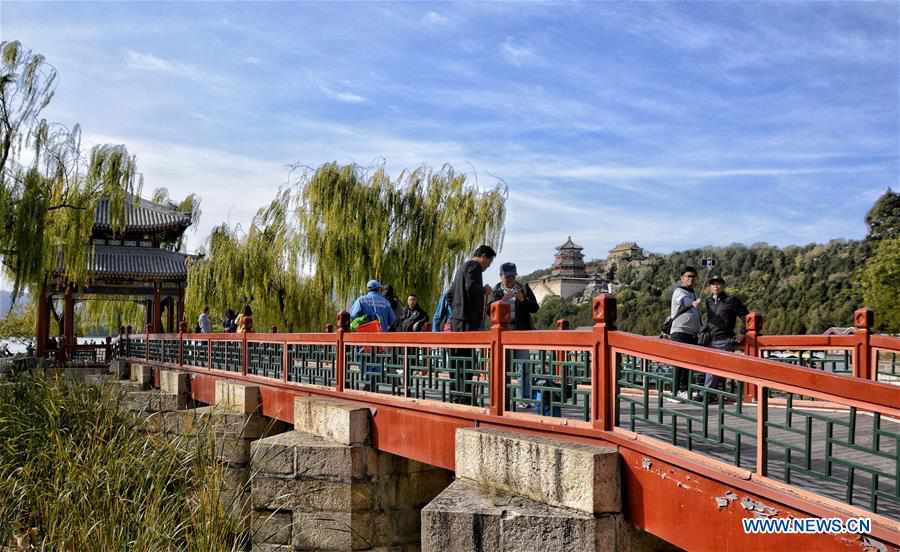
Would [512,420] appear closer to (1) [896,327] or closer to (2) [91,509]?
(2) [91,509]

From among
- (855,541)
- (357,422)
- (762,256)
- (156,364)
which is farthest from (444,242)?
(762,256)

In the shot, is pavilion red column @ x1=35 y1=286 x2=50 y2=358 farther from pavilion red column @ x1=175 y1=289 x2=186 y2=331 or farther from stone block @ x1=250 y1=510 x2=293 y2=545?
stone block @ x1=250 y1=510 x2=293 y2=545

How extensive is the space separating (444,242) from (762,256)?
221ft

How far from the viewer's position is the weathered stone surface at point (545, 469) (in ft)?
14.0

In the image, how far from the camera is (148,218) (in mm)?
27234

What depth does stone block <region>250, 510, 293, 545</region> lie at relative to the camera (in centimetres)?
722

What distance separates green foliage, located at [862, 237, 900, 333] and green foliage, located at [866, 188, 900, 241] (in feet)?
38.5

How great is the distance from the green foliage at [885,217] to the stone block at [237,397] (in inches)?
1563

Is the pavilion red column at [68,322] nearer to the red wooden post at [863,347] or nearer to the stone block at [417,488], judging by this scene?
the stone block at [417,488]

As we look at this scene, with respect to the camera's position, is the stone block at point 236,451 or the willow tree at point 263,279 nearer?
the stone block at point 236,451

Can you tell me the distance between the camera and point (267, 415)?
9844 millimetres

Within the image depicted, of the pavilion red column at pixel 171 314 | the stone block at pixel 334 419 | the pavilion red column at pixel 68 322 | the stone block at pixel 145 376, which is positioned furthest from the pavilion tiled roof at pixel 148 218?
the stone block at pixel 334 419

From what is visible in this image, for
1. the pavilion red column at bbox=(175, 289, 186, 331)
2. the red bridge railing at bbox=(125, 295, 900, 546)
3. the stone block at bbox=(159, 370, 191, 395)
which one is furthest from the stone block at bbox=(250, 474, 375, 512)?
the pavilion red column at bbox=(175, 289, 186, 331)

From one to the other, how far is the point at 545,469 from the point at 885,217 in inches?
1743
